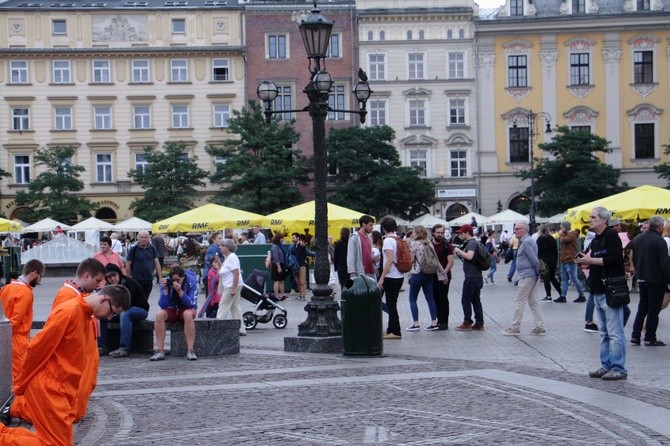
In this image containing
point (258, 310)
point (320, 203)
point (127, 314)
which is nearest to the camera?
point (127, 314)

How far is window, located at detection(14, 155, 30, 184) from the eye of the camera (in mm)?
66688

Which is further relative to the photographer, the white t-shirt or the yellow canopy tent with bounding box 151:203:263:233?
the yellow canopy tent with bounding box 151:203:263:233

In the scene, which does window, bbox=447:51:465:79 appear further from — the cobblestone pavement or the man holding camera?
the man holding camera

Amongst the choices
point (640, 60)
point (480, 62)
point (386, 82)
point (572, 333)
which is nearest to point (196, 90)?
point (386, 82)

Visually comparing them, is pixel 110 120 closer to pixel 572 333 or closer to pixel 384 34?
pixel 384 34

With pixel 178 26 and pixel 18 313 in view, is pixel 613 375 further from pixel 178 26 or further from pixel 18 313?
pixel 178 26

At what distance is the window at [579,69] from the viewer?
216ft

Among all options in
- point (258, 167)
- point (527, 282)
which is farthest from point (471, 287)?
point (258, 167)

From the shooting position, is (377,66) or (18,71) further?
(377,66)

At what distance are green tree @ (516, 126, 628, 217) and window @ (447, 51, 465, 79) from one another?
7605 mm

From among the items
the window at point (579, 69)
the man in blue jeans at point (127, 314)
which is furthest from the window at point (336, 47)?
the man in blue jeans at point (127, 314)

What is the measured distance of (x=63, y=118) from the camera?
66.7 metres

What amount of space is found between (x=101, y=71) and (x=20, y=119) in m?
5.60

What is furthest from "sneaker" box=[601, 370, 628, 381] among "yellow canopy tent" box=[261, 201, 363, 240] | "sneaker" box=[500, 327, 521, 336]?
"yellow canopy tent" box=[261, 201, 363, 240]
